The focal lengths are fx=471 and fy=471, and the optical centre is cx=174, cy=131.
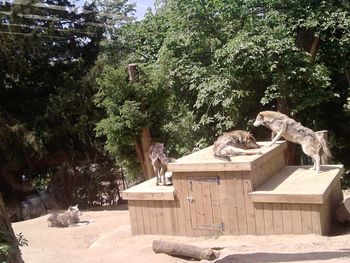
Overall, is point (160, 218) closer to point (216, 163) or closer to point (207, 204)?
point (207, 204)

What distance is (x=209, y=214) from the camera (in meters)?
7.03

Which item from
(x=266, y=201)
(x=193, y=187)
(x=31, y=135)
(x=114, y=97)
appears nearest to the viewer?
(x=266, y=201)

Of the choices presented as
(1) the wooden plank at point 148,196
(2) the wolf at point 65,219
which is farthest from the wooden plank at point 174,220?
(2) the wolf at point 65,219

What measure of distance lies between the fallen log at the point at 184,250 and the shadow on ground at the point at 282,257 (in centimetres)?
21

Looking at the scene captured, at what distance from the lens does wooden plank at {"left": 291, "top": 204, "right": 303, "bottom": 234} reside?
6.48m

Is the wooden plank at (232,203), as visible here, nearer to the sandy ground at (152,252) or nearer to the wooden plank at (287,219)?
the sandy ground at (152,252)

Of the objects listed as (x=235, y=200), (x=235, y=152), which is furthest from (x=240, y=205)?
(x=235, y=152)

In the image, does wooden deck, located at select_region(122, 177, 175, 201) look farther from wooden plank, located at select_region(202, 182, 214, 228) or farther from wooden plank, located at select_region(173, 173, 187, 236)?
wooden plank, located at select_region(202, 182, 214, 228)

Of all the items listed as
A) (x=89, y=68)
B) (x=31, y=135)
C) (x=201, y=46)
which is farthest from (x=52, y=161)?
(x=201, y=46)

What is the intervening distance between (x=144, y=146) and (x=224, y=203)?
162 inches

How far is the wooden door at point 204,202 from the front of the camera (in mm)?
6941

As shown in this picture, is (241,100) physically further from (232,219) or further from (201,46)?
(232,219)

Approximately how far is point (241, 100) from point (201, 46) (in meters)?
1.84

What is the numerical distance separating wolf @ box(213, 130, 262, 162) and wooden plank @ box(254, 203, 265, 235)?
0.79 metres
